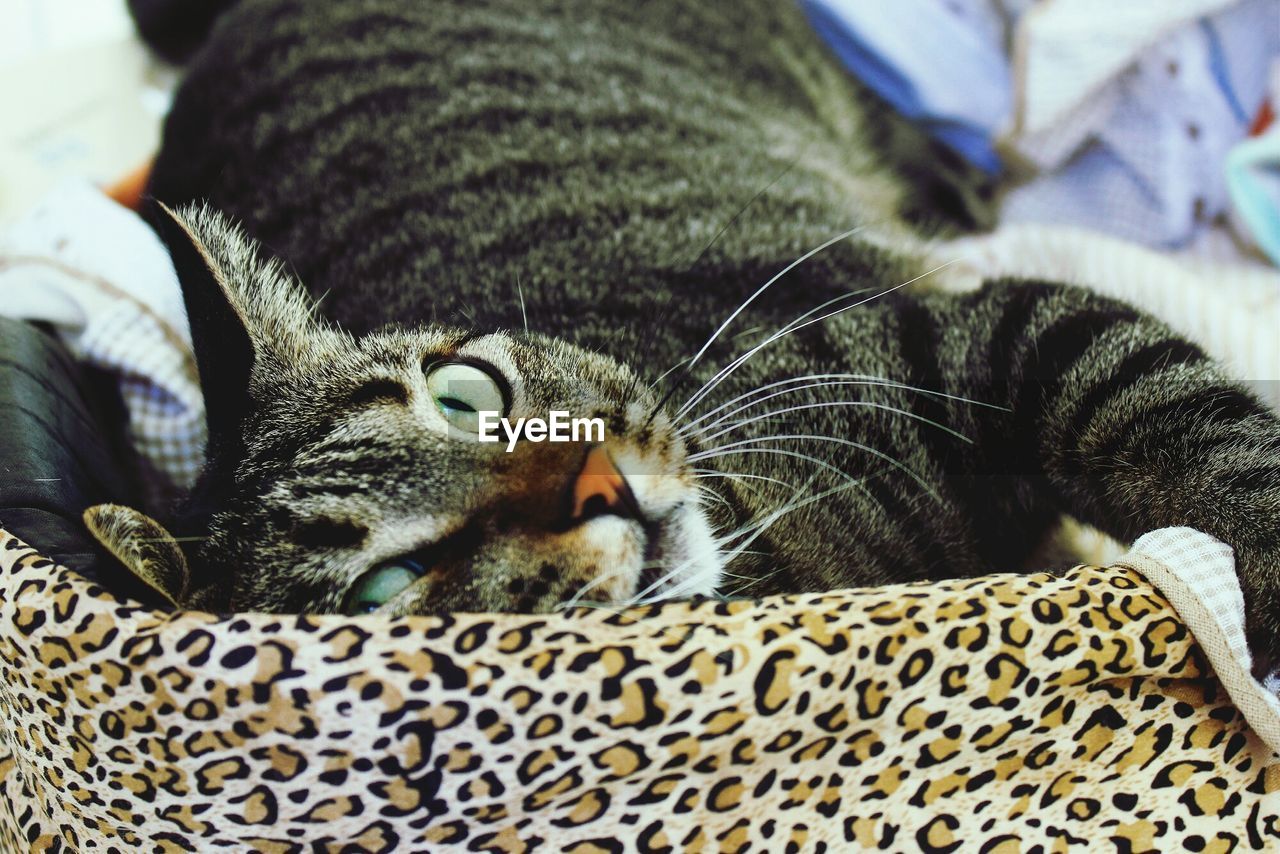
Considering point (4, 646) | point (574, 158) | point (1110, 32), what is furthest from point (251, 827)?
point (1110, 32)

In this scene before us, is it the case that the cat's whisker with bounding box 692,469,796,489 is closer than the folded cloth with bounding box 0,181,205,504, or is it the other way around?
the cat's whisker with bounding box 692,469,796,489

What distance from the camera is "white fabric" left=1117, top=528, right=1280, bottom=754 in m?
0.69

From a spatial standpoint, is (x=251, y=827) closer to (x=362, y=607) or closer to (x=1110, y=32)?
(x=362, y=607)

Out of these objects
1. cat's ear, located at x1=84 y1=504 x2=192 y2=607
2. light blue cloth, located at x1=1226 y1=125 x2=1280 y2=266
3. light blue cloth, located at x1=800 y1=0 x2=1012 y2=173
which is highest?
light blue cloth, located at x1=800 y1=0 x2=1012 y2=173

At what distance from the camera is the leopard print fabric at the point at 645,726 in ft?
2.02

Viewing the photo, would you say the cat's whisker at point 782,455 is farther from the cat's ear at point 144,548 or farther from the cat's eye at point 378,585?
the cat's ear at point 144,548

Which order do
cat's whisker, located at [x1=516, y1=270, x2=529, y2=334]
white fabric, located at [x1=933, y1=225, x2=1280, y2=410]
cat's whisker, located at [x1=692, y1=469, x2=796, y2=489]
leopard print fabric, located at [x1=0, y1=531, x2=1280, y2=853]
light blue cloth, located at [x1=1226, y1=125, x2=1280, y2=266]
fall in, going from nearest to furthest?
leopard print fabric, located at [x1=0, y1=531, x2=1280, y2=853] → cat's whisker, located at [x1=692, y1=469, x2=796, y2=489] → cat's whisker, located at [x1=516, y1=270, x2=529, y2=334] → white fabric, located at [x1=933, y1=225, x2=1280, y2=410] → light blue cloth, located at [x1=1226, y1=125, x2=1280, y2=266]

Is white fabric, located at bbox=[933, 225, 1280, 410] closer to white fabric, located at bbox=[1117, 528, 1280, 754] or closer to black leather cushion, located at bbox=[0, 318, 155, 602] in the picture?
white fabric, located at bbox=[1117, 528, 1280, 754]

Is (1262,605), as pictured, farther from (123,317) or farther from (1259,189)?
(123,317)

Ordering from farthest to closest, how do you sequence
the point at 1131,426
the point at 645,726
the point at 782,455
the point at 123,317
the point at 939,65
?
the point at 939,65 → the point at 123,317 → the point at 782,455 → the point at 1131,426 → the point at 645,726

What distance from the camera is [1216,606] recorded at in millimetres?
705

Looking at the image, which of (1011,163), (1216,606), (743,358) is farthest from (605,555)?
(1011,163)

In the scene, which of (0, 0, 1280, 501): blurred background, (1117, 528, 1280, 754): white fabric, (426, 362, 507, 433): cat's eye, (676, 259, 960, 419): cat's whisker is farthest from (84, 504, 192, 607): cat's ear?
(1117, 528, 1280, 754): white fabric
